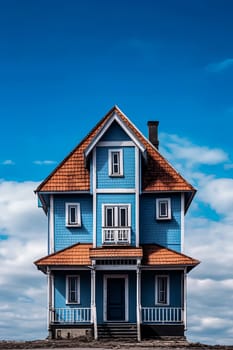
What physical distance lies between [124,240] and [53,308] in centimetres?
545

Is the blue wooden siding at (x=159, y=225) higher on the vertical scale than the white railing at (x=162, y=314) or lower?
higher

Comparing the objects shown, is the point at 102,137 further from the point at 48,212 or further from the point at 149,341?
the point at 149,341

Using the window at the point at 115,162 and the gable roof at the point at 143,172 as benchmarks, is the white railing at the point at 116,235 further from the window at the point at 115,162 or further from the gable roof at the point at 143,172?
the window at the point at 115,162

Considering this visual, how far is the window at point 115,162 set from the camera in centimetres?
4719

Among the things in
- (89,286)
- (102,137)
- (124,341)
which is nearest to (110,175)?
(102,137)

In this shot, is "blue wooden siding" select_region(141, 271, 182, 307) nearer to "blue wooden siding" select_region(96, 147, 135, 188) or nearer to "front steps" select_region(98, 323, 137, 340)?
"front steps" select_region(98, 323, 137, 340)

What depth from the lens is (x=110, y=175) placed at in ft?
155

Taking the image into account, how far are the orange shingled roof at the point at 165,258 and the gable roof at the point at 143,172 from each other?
11.4 ft

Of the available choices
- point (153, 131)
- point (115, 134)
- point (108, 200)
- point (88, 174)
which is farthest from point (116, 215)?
point (153, 131)

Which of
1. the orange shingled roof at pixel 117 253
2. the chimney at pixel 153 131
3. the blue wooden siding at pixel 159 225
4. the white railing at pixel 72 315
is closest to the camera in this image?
the orange shingled roof at pixel 117 253

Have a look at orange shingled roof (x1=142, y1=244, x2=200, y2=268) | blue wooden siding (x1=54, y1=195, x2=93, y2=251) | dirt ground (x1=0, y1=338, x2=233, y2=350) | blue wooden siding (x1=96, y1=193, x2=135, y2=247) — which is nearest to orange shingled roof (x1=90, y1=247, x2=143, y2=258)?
orange shingled roof (x1=142, y1=244, x2=200, y2=268)

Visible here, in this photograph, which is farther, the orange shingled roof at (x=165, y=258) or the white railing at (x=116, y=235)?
the white railing at (x=116, y=235)

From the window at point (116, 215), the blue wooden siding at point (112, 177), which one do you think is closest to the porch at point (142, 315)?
the window at point (116, 215)

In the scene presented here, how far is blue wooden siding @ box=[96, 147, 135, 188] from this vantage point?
4722cm
